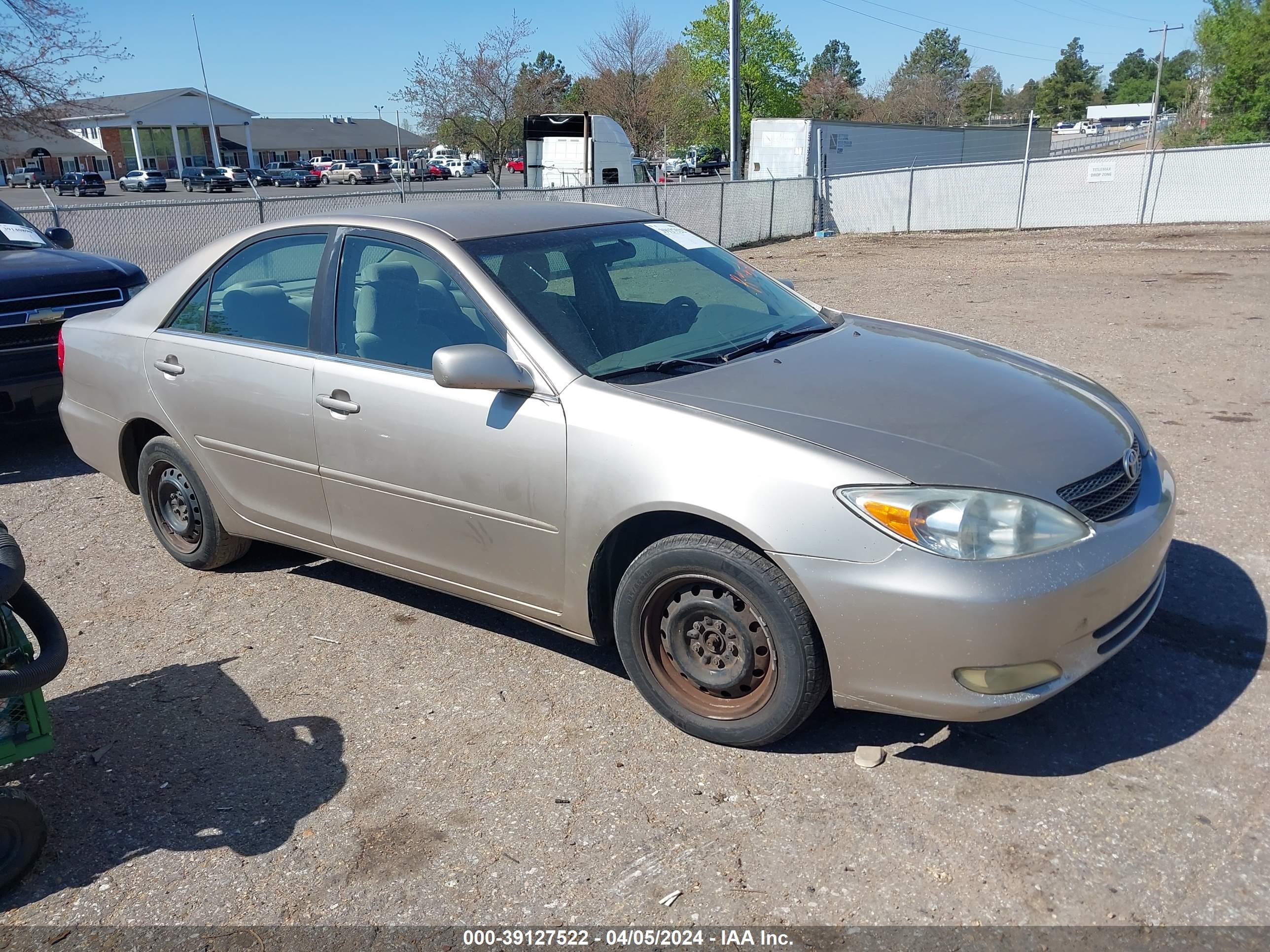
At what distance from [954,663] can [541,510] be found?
141 cm

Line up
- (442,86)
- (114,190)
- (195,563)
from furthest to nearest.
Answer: (114,190)
(442,86)
(195,563)

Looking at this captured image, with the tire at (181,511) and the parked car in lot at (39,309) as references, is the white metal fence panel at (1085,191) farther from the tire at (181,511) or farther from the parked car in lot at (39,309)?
the tire at (181,511)

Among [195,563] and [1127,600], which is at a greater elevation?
[1127,600]

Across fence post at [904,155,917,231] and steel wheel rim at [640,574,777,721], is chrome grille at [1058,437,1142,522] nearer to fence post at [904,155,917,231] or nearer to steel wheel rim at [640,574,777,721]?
steel wheel rim at [640,574,777,721]

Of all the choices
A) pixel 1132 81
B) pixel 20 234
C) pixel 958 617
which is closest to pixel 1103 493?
pixel 958 617

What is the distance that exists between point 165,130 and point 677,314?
92.1 meters

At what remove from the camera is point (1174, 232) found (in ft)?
74.3

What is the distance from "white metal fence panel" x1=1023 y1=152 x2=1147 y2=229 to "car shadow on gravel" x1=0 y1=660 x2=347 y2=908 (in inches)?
1002

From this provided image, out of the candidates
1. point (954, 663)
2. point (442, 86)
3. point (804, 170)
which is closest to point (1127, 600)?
point (954, 663)

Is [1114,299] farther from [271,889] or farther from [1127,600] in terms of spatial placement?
[271,889]

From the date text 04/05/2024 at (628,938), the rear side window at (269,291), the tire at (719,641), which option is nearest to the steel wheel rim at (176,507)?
the rear side window at (269,291)

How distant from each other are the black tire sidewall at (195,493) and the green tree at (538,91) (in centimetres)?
4110

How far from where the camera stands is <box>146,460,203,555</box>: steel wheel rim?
4742 mm

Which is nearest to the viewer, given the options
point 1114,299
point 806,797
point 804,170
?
point 806,797
